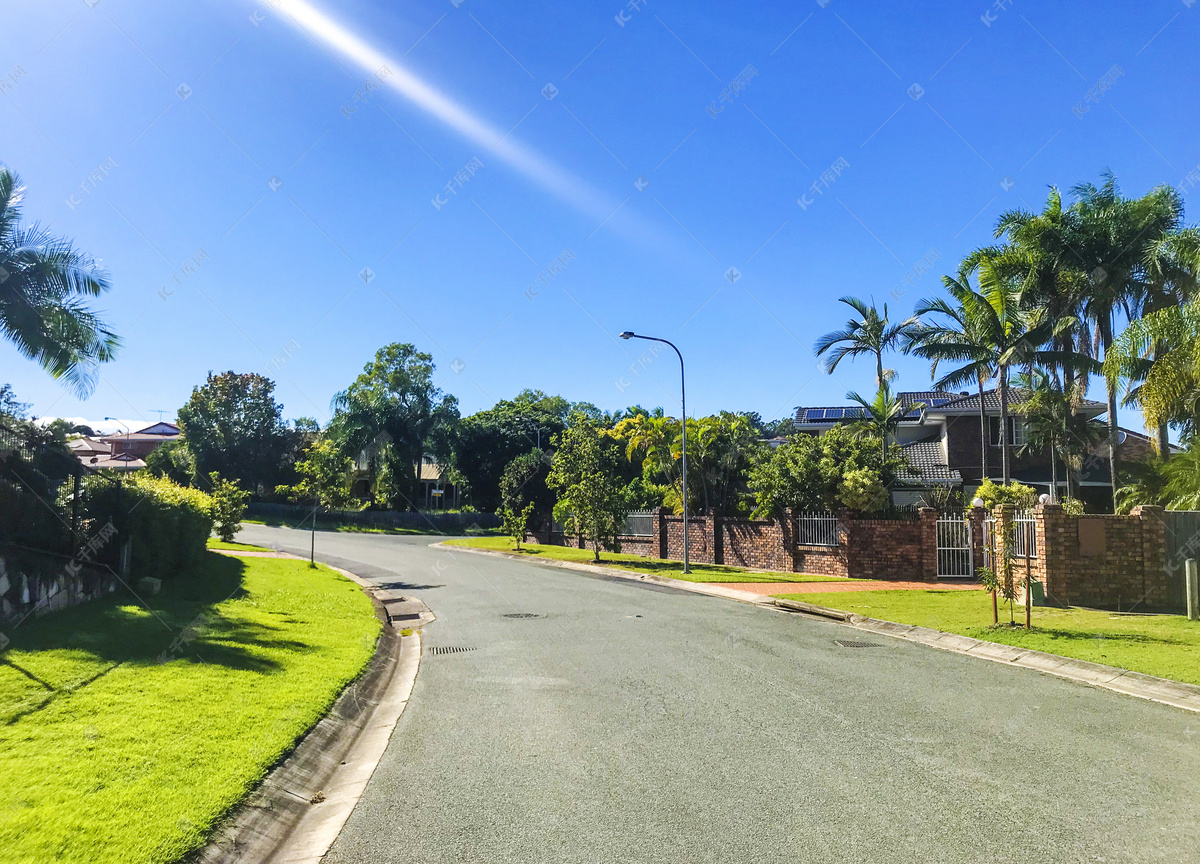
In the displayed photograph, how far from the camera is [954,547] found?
2256 cm

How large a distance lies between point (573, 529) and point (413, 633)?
2322cm

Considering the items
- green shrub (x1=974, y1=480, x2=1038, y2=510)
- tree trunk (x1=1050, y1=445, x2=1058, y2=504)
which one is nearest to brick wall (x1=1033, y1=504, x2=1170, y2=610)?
green shrub (x1=974, y1=480, x2=1038, y2=510)

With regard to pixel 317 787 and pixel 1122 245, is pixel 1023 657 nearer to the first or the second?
pixel 317 787

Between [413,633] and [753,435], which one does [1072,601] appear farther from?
[753,435]

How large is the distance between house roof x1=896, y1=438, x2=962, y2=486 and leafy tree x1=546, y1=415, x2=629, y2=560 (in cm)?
1320

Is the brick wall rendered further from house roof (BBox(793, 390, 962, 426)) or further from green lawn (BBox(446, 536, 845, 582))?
house roof (BBox(793, 390, 962, 426))

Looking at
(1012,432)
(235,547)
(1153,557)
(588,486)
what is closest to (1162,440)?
(1153,557)

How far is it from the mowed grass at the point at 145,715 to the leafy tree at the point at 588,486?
1910 centimetres

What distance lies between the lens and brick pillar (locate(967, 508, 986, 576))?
865 inches

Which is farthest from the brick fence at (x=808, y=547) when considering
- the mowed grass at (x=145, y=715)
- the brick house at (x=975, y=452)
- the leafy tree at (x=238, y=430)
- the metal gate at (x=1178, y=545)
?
the leafy tree at (x=238, y=430)

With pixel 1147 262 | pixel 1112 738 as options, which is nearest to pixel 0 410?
pixel 1112 738

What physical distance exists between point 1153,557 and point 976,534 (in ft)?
22.3

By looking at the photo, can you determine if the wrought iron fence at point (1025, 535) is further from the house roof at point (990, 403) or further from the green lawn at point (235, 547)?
the green lawn at point (235, 547)

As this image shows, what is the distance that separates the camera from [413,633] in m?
13.9
